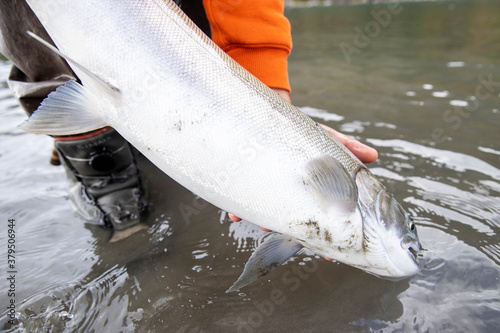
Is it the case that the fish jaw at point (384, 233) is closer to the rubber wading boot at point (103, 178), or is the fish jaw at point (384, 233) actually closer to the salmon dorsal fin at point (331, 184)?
the salmon dorsal fin at point (331, 184)

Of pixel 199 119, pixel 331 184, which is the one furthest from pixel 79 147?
pixel 331 184

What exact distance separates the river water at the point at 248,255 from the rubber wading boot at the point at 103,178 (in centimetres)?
13

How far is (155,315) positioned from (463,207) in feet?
7.29

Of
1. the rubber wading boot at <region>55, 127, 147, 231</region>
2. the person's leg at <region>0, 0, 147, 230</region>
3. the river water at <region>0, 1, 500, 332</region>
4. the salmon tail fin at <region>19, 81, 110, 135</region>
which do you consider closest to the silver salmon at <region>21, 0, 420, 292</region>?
the salmon tail fin at <region>19, 81, 110, 135</region>


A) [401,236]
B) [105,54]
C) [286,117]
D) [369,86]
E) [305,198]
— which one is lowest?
[369,86]

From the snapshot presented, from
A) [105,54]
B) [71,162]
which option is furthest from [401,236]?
[71,162]

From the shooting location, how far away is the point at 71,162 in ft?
8.79

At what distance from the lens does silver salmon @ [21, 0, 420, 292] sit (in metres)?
1.55

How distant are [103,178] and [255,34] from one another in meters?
1.62

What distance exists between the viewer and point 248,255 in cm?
227

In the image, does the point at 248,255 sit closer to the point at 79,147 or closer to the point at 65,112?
the point at 65,112

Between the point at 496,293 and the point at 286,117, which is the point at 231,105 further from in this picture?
the point at 496,293

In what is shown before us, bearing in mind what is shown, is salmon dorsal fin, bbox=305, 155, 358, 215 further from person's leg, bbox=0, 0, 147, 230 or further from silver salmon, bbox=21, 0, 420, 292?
person's leg, bbox=0, 0, 147, 230

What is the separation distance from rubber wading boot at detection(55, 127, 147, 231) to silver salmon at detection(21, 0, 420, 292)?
1.00 meters
